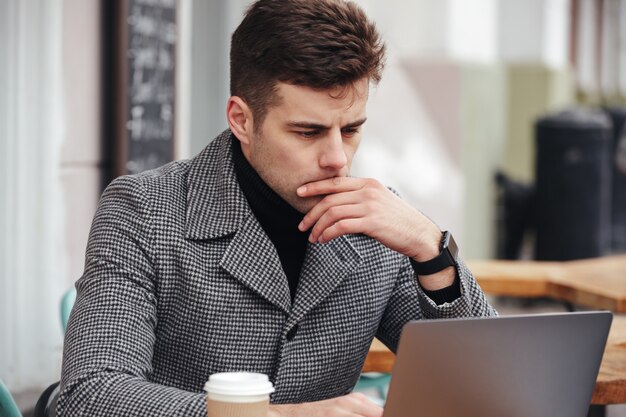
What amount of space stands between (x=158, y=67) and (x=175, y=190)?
3.39 m

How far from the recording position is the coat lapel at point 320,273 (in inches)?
84.3

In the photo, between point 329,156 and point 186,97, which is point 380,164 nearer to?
point 186,97

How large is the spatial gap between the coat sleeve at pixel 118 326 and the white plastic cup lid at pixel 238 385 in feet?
0.90

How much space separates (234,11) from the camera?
6.51m

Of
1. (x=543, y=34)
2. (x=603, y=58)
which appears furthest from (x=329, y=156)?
(x=603, y=58)

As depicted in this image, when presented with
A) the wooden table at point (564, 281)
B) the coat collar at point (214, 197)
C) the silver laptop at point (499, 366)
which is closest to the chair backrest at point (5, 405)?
the coat collar at point (214, 197)

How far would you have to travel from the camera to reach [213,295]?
2.08m

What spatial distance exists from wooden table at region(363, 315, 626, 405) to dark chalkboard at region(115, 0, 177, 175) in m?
2.76

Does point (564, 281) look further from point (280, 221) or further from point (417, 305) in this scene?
point (280, 221)

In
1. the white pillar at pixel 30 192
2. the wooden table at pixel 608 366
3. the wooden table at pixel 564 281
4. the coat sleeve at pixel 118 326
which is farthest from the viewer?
the white pillar at pixel 30 192

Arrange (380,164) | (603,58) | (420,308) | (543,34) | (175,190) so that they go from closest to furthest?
(175,190)
(420,308)
(380,164)
(543,34)
(603,58)

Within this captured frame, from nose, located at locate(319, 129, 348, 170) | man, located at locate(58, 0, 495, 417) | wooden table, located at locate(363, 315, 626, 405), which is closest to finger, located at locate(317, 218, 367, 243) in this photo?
man, located at locate(58, 0, 495, 417)

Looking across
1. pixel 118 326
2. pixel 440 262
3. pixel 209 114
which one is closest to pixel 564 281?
pixel 440 262

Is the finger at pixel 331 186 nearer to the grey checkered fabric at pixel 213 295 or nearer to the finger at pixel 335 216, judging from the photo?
the finger at pixel 335 216
